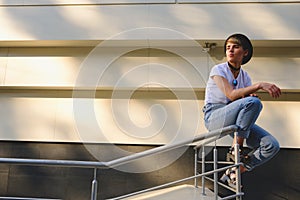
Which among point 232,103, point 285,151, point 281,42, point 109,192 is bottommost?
point 109,192

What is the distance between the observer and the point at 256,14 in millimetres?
3170

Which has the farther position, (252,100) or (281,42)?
(281,42)

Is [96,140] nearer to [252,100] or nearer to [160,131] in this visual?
[160,131]

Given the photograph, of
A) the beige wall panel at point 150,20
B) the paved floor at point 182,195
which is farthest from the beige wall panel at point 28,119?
the paved floor at point 182,195

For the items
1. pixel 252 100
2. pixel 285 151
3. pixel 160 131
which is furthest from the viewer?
pixel 160 131

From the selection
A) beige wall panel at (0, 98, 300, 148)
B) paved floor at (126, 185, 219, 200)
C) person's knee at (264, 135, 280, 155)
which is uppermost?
beige wall panel at (0, 98, 300, 148)

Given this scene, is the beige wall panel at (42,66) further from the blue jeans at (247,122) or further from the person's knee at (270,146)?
the person's knee at (270,146)

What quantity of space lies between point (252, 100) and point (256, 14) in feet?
5.75

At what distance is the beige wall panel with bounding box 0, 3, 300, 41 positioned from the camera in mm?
3129

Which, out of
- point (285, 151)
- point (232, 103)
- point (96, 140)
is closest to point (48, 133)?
point (96, 140)

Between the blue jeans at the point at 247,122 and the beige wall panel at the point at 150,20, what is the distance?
4.72 ft

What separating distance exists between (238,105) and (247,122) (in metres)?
0.14

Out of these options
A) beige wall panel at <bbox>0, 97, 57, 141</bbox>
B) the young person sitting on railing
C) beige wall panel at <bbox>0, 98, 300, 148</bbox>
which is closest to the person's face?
the young person sitting on railing

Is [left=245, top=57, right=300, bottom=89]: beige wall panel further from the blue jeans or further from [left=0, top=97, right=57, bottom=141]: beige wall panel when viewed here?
[left=0, top=97, right=57, bottom=141]: beige wall panel
